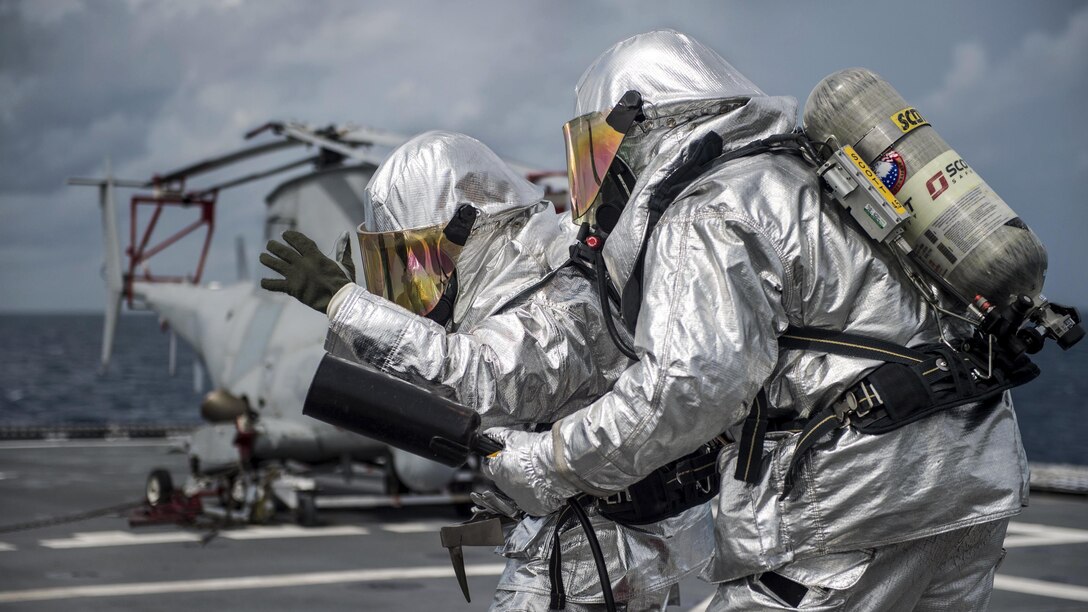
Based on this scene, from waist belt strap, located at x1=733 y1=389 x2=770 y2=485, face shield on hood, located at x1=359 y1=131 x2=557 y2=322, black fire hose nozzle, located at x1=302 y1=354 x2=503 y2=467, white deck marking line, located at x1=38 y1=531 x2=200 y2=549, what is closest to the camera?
waist belt strap, located at x1=733 y1=389 x2=770 y2=485

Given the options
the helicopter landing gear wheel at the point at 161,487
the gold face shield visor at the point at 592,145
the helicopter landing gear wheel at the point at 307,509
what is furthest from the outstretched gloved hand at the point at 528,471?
the helicopter landing gear wheel at the point at 161,487

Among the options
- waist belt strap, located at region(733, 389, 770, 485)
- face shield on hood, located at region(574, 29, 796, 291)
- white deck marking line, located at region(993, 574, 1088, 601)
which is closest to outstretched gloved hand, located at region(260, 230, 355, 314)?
face shield on hood, located at region(574, 29, 796, 291)

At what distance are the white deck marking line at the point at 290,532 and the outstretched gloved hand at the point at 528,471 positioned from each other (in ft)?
24.5

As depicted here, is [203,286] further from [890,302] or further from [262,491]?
[890,302]

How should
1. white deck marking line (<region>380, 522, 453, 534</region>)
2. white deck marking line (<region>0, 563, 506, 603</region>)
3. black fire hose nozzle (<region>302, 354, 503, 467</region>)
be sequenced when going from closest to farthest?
black fire hose nozzle (<region>302, 354, 503, 467</region>)
white deck marking line (<region>0, 563, 506, 603</region>)
white deck marking line (<region>380, 522, 453, 534</region>)

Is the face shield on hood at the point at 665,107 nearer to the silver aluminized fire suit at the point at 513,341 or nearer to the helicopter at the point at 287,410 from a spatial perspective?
the silver aluminized fire suit at the point at 513,341

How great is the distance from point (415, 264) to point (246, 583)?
5057mm

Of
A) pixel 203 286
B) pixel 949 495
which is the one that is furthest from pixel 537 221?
pixel 203 286

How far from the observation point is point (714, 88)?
2.63 metres

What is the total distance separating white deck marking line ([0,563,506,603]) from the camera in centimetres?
732

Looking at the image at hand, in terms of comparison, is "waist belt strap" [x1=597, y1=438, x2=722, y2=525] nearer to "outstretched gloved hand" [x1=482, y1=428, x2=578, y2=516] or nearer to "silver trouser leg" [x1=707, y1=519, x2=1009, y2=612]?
"outstretched gloved hand" [x1=482, y1=428, x2=578, y2=516]

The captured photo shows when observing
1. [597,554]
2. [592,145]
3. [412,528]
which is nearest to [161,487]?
[412,528]

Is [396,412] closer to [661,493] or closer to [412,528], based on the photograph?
[661,493]

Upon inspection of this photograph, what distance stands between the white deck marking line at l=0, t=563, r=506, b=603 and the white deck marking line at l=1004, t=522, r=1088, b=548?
418 cm
